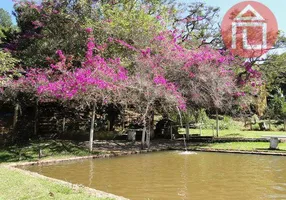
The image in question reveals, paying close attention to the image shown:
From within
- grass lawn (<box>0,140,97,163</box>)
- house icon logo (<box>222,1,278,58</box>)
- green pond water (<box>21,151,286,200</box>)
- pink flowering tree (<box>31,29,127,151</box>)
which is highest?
house icon logo (<box>222,1,278,58</box>)

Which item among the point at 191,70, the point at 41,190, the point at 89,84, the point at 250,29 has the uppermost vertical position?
the point at 250,29

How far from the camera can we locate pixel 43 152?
497 inches

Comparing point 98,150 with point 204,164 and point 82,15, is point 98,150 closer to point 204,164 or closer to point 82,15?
point 204,164

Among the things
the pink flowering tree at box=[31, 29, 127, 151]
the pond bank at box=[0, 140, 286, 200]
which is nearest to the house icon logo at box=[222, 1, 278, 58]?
the pond bank at box=[0, 140, 286, 200]

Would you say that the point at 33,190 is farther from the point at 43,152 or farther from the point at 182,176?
the point at 43,152

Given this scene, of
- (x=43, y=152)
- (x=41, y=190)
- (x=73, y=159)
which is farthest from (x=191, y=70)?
(x=41, y=190)

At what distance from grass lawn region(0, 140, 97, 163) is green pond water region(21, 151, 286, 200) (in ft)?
4.45

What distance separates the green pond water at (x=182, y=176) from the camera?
6652 millimetres

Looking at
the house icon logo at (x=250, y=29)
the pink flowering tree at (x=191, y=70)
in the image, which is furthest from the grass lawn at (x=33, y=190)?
the house icon logo at (x=250, y=29)

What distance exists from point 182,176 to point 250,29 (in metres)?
14.1

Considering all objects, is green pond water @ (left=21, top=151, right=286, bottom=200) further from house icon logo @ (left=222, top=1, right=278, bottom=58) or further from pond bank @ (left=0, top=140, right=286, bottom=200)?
house icon logo @ (left=222, top=1, right=278, bottom=58)

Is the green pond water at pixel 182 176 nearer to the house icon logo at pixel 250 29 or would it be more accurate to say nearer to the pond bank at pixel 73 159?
the pond bank at pixel 73 159

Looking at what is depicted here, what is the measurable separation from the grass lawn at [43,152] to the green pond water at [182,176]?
1356 millimetres

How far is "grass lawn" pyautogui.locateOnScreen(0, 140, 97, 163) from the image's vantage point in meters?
11.8
